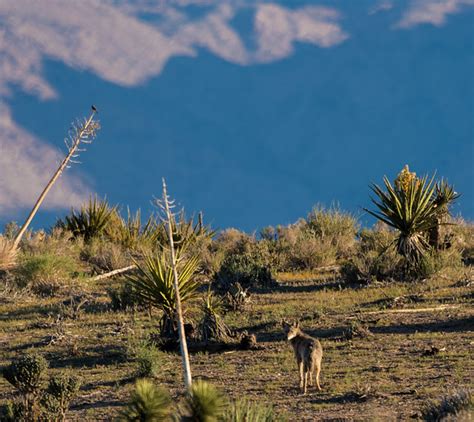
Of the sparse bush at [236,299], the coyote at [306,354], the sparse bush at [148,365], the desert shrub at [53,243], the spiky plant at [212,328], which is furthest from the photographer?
the desert shrub at [53,243]

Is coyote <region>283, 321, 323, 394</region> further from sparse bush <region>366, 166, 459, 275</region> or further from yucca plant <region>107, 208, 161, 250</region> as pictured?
yucca plant <region>107, 208, 161, 250</region>

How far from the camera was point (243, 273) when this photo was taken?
21.8 meters

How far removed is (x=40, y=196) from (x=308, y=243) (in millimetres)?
7936

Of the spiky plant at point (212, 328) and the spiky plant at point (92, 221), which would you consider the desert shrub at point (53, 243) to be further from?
the spiky plant at point (212, 328)

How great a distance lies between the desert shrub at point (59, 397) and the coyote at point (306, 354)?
291 centimetres

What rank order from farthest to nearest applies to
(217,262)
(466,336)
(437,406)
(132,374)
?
(217,262) → (466,336) → (132,374) → (437,406)

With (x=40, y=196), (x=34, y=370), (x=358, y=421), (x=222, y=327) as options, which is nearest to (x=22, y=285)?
(x=40, y=196)

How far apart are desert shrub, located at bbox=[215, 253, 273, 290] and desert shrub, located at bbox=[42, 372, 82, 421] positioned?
9976mm

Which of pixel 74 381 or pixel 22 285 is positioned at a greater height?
pixel 22 285

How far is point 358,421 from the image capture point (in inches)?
388

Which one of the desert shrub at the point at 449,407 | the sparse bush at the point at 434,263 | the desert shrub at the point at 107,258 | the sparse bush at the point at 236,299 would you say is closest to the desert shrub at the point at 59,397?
the desert shrub at the point at 449,407

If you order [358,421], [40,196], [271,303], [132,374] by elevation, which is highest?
[40,196]

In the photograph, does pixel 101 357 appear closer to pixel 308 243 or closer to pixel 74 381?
pixel 74 381

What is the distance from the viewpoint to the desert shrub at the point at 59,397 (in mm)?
10670
